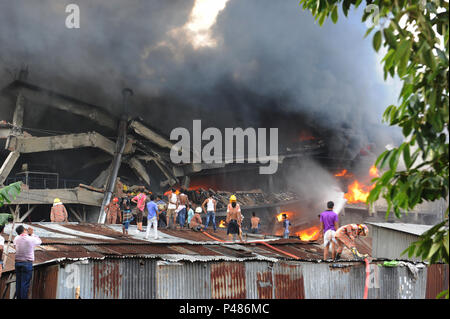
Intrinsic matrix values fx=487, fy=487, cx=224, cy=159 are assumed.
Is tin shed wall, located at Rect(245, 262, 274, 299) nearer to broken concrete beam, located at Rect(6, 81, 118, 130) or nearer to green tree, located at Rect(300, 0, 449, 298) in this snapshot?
green tree, located at Rect(300, 0, 449, 298)

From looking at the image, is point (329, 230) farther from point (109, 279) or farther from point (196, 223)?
point (196, 223)

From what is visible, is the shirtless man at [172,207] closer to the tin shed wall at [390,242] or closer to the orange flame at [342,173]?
the tin shed wall at [390,242]

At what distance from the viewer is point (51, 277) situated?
6.69 meters

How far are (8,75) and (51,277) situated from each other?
21849 mm

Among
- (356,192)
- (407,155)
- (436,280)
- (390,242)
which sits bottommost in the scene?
(436,280)

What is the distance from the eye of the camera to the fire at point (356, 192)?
32.1m

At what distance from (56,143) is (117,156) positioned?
3.27 meters

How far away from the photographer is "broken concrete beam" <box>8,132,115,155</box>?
23094mm

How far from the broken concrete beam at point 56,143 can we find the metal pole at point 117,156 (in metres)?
0.74

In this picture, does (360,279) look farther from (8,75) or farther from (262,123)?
(262,123)

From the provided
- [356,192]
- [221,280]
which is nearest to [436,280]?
[221,280]

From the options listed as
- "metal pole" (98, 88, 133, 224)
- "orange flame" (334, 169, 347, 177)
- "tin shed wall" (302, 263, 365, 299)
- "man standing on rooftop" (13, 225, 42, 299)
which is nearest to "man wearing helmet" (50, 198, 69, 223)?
"metal pole" (98, 88, 133, 224)

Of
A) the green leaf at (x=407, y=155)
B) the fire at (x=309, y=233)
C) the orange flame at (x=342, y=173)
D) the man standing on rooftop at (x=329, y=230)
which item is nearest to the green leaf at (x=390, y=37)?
the green leaf at (x=407, y=155)

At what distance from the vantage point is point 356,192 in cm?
3272
